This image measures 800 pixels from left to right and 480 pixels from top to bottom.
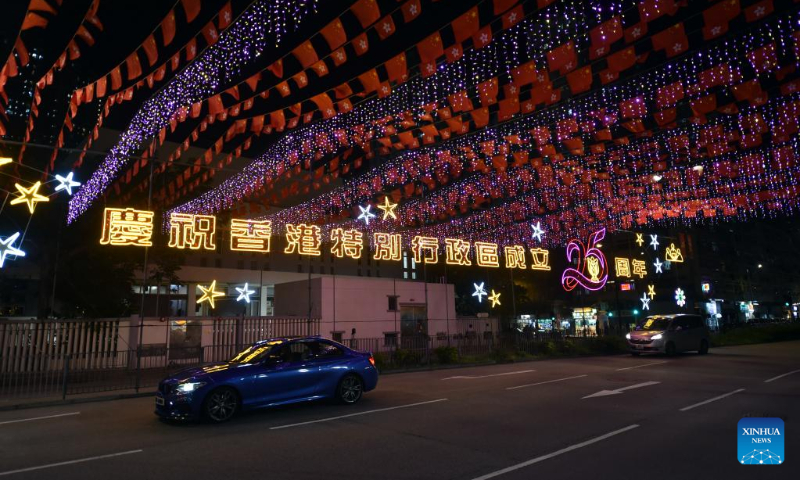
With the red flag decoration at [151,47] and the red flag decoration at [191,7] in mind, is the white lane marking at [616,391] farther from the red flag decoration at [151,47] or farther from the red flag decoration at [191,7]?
the red flag decoration at [151,47]

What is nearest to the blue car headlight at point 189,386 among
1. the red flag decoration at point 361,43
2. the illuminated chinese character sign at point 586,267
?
the red flag decoration at point 361,43

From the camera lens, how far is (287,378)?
9.34m

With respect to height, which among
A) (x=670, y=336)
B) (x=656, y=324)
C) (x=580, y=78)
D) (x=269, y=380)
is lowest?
(x=670, y=336)

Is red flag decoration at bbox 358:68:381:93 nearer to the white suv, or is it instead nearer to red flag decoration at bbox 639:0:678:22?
red flag decoration at bbox 639:0:678:22

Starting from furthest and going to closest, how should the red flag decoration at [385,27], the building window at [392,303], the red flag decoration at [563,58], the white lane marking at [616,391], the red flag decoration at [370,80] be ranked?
the building window at [392,303] → the white lane marking at [616,391] → the red flag decoration at [370,80] → the red flag decoration at [563,58] → the red flag decoration at [385,27]

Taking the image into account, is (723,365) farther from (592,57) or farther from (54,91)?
(54,91)

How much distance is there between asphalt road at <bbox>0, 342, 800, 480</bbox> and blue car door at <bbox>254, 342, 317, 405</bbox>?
1.20 feet

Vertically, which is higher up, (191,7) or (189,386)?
(191,7)

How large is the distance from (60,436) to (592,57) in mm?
12219

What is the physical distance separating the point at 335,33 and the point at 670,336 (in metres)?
20.9

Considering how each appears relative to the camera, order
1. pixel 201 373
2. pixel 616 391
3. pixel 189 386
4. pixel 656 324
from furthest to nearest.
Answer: pixel 656 324, pixel 616 391, pixel 201 373, pixel 189 386

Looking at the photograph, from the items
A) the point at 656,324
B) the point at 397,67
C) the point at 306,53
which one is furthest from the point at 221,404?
the point at 656,324

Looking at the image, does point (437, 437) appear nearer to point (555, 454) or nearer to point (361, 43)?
point (555, 454)

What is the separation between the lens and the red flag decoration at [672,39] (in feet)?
25.7
